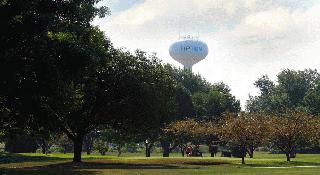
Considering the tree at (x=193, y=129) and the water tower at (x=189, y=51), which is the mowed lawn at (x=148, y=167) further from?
the water tower at (x=189, y=51)

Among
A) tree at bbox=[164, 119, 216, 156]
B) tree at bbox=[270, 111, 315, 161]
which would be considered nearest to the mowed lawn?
tree at bbox=[270, 111, 315, 161]

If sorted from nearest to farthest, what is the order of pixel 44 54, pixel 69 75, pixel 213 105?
pixel 44 54, pixel 69 75, pixel 213 105

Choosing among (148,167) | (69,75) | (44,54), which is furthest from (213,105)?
(44,54)

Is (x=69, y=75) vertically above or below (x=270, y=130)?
above

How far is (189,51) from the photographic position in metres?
181

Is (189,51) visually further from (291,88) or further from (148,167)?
(148,167)

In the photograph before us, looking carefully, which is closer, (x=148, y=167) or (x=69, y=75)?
(x=69, y=75)

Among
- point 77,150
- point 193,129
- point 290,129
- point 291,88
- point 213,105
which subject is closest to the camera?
point 77,150

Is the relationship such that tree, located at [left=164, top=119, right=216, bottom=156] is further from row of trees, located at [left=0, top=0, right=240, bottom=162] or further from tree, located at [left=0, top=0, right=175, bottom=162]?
tree, located at [left=0, top=0, right=175, bottom=162]

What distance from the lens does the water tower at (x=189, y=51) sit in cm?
18150

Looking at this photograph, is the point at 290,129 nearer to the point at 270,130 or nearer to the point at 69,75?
A: the point at 270,130

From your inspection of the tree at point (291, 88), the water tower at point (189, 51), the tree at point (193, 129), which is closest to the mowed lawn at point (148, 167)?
the tree at point (193, 129)

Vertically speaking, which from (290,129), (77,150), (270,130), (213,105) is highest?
(213,105)

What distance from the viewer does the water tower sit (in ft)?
595
